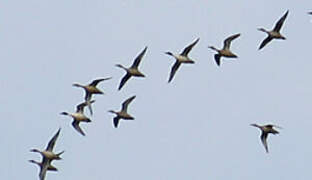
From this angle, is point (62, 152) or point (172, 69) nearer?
point (62, 152)

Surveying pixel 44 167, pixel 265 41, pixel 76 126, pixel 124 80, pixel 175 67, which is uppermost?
pixel 265 41

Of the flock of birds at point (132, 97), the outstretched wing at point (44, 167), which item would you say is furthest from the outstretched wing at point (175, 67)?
the outstretched wing at point (44, 167)

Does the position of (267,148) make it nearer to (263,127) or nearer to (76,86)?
(263,127)

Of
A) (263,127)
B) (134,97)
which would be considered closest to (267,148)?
(263,127)

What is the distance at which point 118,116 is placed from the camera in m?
98.8

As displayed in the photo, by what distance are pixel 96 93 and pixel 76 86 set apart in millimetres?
4058

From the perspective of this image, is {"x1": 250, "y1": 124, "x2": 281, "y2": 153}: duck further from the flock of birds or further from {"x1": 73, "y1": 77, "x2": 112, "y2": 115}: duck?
{"x1": 73, "y1": 77, "x2": 112, "y2": 115}: duck

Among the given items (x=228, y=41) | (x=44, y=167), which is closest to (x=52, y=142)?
(x=44, y=167)

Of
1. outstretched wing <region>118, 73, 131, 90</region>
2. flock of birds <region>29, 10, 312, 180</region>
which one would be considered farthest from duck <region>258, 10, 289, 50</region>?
outstretched wing <region>118, 73, 131, 90</region>

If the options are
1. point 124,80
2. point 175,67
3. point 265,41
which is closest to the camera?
point 265,41

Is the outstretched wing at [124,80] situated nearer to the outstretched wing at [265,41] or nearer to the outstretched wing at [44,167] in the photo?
the outstretched wing at [44,167]

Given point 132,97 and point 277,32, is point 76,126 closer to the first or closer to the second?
point 132,97

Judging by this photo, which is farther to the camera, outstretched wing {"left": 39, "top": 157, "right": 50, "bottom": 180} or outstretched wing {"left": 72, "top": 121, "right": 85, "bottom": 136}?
outstretched wing {"left": 72, "top": 121, "right": 85, "bottom": 136}

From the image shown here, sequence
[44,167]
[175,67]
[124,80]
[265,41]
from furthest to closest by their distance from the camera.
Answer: [124,80] < [175,67] < [265,41] < [44,167]
